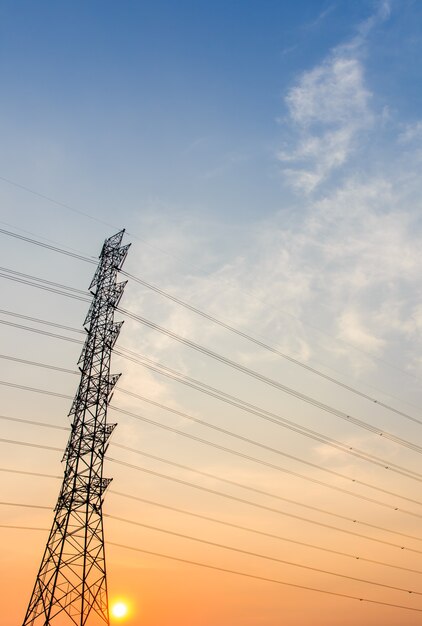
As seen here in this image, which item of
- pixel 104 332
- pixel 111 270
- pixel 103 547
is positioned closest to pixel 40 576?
pixel 103 547

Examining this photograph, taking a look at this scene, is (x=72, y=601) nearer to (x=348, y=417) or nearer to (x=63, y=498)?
(x=63, y=498)

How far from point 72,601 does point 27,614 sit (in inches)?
91.7

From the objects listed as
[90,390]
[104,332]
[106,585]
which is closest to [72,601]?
[106,585]

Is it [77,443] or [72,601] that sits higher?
[77,443]

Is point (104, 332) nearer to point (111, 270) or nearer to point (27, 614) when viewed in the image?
point (111, 270)

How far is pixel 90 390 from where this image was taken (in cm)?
2842

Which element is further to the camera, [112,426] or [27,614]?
[112,426]

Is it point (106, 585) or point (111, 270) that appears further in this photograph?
point (111, 270)

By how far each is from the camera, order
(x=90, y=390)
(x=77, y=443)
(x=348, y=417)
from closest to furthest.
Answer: (x=77, y=443)
(x=90, y=390)
(x=348, y=417)

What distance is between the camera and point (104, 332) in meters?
29.9

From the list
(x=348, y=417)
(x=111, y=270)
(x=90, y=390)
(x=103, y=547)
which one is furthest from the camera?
(x=348, y=417)

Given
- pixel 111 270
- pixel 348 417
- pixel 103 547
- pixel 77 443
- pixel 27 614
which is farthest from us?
pixel 348 417

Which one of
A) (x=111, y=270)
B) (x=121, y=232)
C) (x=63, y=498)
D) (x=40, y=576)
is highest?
(x=121, y=232)

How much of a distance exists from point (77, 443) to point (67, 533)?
468 centimetres
